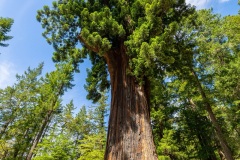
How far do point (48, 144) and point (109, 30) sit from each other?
7.84m

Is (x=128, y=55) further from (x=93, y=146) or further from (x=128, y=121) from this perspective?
(x=93, y=146)

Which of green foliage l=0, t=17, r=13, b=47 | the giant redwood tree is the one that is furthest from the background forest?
the giant redwood tree

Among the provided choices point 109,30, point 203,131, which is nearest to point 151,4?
point 109,30

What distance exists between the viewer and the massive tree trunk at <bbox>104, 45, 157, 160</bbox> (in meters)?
3.59

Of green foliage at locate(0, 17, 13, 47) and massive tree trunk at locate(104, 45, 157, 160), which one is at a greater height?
green foliage at locate(0, 17, 13, 47)

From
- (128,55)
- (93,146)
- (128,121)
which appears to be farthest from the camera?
(93,146)

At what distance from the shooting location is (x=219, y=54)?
17.1m

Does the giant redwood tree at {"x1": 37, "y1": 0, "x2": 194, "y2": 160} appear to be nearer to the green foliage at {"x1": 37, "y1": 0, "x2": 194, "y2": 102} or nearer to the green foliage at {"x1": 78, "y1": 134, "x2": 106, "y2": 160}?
the green foliage at {"x1": 37, "y1": 0, "x2": 194, "y2": 102}

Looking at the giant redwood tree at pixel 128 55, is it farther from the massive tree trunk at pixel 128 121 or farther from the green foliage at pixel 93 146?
the green foliage at pixel 93 146

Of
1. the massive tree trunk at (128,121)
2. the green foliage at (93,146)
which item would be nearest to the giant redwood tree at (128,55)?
the massive tree trunk at (128,121)

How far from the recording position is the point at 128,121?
4031mm

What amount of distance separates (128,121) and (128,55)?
1940 millimetres

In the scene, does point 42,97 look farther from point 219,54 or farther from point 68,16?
point 219,54

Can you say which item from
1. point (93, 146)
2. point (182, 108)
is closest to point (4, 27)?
point (93, 146)
